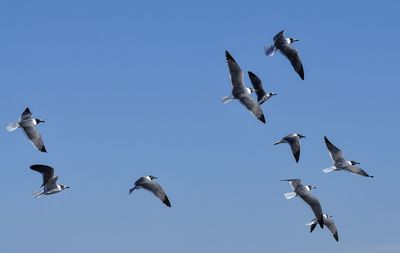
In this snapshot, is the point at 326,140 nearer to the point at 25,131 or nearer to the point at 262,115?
the point at 262,115

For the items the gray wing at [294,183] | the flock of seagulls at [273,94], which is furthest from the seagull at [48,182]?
the gray wing at [294,183]

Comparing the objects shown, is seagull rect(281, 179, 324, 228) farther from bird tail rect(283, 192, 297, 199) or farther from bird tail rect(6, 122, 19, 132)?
bird tail rect(6, 122, 19, 132)

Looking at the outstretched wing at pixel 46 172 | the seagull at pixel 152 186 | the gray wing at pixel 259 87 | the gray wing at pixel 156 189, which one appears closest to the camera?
the outstretched wing at pixel 46 172

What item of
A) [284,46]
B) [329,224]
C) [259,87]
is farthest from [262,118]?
[329,224]

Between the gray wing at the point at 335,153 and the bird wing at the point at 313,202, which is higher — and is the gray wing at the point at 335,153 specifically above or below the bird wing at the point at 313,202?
above

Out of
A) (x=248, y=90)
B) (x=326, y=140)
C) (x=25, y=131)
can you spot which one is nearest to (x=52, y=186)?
(x=25, y=131)

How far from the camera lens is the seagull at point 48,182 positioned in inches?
2132

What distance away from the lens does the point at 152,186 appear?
54.9 meters

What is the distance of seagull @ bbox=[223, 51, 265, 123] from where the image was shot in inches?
2096

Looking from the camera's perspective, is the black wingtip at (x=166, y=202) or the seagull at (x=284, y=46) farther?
the black wingtip at (x=166, y=202)

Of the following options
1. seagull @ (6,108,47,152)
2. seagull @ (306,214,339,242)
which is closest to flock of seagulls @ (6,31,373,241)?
seagull @ (6,108,47,152)

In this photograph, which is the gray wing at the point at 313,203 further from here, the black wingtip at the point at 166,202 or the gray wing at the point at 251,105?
the black wingtip at the point at 166,202

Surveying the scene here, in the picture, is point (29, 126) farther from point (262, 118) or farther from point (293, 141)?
point (293, 141)

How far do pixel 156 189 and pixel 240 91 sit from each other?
7.09 meters
